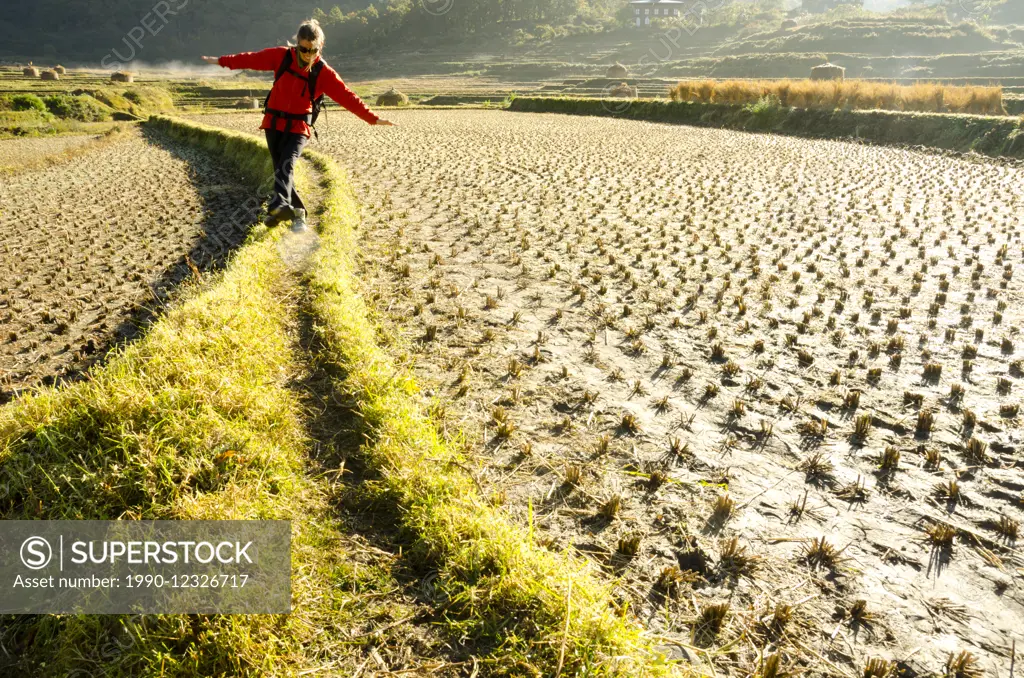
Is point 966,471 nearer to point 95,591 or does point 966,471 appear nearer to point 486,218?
point 95,591

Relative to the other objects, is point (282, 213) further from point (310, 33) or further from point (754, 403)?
point (754, 403)

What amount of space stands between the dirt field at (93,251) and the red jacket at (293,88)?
1853 millimetres

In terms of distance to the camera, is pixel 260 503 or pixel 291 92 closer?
pixel 260 503

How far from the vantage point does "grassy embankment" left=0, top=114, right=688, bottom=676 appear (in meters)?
1.92

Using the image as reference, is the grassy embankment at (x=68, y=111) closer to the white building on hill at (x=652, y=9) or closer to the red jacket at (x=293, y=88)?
the red jacket at (x=293, y=88)

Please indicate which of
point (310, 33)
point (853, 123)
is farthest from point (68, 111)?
point (853, 123)

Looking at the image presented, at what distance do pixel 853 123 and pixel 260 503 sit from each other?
2346 centimetres

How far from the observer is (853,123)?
20.4 m

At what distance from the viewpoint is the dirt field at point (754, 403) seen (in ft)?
7.62

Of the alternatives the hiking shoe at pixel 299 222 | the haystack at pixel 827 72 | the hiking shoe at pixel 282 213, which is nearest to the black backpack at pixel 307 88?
the hiking shoe at pixel 282 213

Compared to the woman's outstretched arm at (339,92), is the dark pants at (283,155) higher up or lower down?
lower down

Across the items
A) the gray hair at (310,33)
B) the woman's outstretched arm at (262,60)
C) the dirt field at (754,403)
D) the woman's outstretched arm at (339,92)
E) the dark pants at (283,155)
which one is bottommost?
the dirt field at (754,403)

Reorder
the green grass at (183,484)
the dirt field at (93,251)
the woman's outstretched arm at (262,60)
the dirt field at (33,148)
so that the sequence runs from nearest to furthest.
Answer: the green grass at (183,484), the dirt field at (93,251), the woman's outstretched arm at (262,60), the dirt field at (33,148)

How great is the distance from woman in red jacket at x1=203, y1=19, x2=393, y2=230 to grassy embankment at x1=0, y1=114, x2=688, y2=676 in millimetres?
3020
